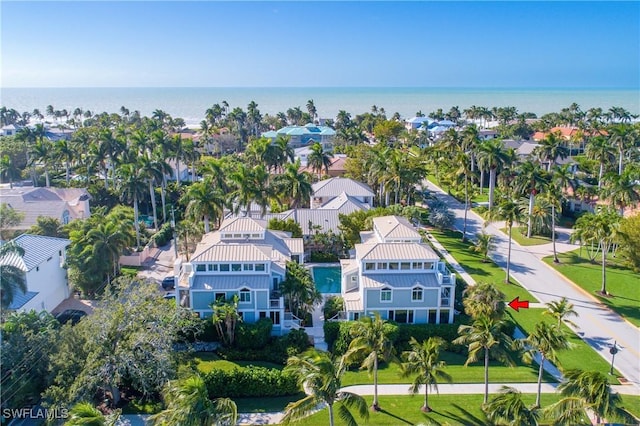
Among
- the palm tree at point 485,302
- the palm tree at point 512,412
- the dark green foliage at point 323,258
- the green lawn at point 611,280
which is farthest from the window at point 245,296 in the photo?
the green lawn at point 611,280

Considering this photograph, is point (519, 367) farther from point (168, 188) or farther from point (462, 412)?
point (168, 188)

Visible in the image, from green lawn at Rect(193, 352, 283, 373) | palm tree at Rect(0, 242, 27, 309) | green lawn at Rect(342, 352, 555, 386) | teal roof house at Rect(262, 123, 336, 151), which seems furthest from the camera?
teal roof house at Rect(262, 123, 336, 151)

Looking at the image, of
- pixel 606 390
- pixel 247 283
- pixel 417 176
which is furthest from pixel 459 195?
pixel 606 390

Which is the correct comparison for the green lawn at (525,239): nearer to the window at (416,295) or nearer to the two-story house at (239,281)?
the window at (416,295)

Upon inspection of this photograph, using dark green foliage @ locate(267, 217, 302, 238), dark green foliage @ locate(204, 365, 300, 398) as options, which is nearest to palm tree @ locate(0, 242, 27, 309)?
dark green foliage @ locate(204, 365, 300, 398)

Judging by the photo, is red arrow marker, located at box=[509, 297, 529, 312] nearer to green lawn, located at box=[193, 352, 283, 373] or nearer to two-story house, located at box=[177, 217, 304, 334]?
two-story house, located at box=[177, 217, 304, 334]

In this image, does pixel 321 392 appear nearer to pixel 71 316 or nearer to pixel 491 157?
pixel 71 316
